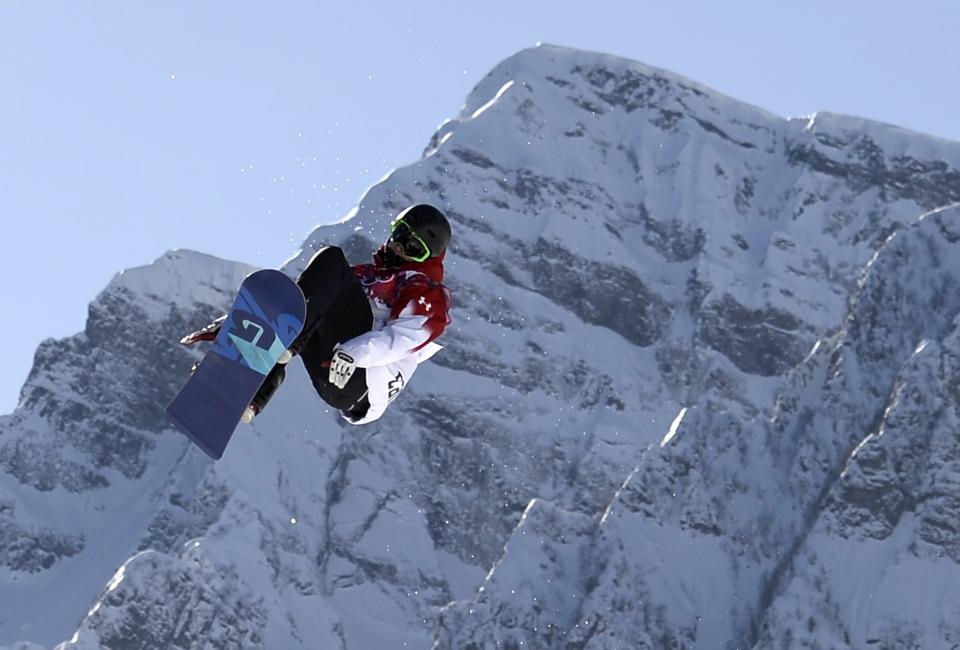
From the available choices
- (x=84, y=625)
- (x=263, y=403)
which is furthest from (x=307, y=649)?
(x=263, y=403)

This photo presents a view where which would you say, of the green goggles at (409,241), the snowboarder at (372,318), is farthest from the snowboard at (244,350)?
the green goggles at (409,241)

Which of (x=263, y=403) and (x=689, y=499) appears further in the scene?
(x=689, y=499)

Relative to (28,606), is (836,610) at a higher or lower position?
higher

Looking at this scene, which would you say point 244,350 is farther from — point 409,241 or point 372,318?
point 409,241

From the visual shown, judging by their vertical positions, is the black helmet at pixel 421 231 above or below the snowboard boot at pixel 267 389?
above

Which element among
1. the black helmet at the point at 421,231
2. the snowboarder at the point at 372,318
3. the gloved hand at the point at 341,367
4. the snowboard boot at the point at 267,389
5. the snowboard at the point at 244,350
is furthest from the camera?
the black helmet at the point at 421,231

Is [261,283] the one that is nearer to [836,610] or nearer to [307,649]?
[836,610]

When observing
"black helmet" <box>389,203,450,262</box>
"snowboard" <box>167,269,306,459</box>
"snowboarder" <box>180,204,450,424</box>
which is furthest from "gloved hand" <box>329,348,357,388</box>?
"black helmet" <box>389,203,450,262</box>

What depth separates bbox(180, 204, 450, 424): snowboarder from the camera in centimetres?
1441

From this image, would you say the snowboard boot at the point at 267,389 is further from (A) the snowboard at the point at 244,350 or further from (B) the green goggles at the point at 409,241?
(B) the green goggles at the point at 409,241

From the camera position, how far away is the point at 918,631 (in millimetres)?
135875

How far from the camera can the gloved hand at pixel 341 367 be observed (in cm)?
1397

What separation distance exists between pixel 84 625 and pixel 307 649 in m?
21.5

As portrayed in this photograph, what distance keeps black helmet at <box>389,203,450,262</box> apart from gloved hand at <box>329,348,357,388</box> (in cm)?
128
